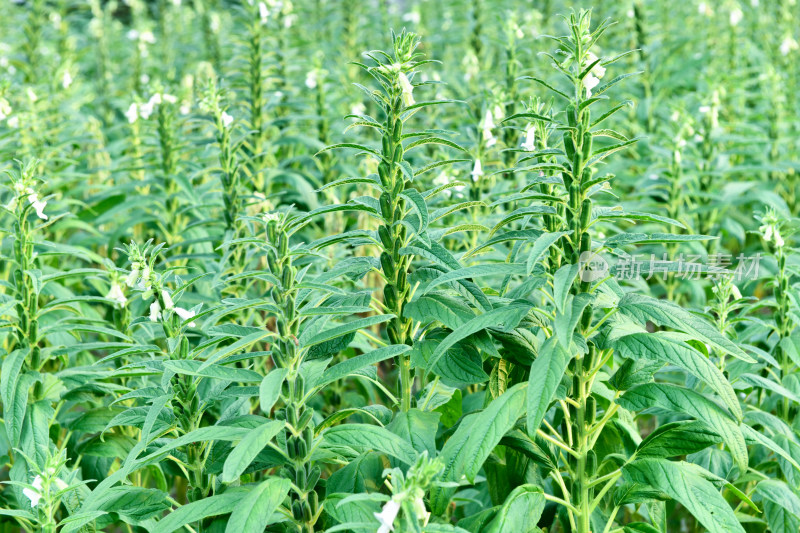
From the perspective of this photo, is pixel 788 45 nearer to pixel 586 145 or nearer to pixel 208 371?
pixel 586 145

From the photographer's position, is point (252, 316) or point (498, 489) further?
point (252, 316)

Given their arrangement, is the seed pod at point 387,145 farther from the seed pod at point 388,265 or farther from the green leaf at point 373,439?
the green leaf at point 373,439

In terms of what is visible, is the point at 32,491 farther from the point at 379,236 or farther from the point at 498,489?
the point at 498,489

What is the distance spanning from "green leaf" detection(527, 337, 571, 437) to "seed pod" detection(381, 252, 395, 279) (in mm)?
653

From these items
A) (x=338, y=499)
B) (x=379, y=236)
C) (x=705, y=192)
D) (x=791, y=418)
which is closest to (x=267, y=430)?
(x=338, y=499)

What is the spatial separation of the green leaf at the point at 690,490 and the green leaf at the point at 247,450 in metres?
1.16

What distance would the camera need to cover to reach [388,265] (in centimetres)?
283

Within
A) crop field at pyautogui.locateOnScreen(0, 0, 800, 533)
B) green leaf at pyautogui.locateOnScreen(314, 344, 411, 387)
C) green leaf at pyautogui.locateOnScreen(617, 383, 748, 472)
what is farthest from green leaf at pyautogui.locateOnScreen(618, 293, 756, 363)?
green leaf at pyautogui.locateOnScreen(314, 344, 411, 387)

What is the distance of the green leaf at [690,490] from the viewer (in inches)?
95.4

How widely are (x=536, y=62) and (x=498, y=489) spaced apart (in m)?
5.48

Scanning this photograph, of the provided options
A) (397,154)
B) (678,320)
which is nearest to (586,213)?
(678,320)

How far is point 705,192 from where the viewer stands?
516cm

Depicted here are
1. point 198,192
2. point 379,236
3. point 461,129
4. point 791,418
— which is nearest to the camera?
point 379,236

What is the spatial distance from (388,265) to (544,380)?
765 millimetres
